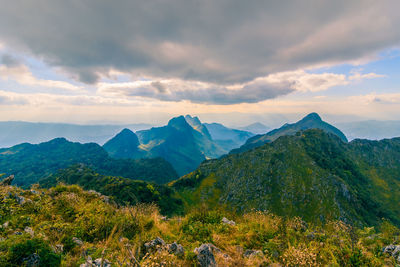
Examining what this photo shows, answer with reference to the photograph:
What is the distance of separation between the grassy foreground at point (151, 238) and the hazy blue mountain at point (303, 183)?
5104cm

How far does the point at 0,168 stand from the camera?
647ft

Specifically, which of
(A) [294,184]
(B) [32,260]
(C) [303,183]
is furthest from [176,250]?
(C) [303,183]

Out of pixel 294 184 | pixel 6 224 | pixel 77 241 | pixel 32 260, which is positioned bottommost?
pixel 294 184

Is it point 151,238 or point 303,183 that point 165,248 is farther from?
point 303,183

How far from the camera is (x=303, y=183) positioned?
73250mm


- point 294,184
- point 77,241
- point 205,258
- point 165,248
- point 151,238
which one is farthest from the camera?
point 294,184

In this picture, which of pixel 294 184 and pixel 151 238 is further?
pixel 294 184

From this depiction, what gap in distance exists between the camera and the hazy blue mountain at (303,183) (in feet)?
A: 221

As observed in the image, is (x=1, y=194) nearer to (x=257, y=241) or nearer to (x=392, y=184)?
(x=257, y=241)

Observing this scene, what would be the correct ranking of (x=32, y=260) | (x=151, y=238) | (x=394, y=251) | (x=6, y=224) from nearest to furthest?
(x=32, y=260)
(x=6, y=224)
(x=394, y=251)
(x=151, y=238)

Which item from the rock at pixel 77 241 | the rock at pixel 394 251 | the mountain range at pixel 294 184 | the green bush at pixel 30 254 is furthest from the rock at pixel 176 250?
the mountain range at pixel 294 184

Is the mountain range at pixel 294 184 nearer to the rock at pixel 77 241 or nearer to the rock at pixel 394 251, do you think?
the rock at pixel 77 241

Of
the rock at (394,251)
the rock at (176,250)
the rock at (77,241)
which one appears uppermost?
the rock at (77,241)

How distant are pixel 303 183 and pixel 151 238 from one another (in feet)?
273
